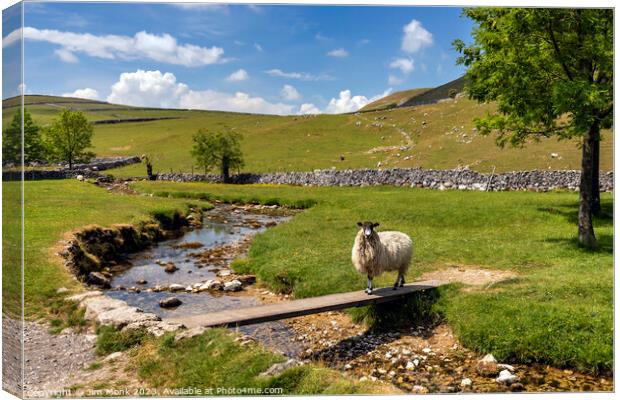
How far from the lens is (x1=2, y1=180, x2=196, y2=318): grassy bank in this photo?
9953mm

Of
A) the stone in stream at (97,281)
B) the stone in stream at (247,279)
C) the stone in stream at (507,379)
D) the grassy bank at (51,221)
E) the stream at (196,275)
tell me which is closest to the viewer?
the grassy bank at (51,221)

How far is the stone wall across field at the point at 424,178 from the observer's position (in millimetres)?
42500

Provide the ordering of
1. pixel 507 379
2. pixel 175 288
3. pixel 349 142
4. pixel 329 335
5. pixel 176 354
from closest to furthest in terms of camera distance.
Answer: pixel 176 354, pixel 507 379, pixel 329 335, pixel 175 288, pixel 349 142

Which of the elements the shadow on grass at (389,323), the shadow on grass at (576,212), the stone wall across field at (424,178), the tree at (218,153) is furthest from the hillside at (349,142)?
the shadow on grass at (389,323)

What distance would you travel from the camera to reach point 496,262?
19.4m

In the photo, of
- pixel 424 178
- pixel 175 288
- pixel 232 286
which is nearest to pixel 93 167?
pixel 175 288

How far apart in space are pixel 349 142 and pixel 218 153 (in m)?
27.2

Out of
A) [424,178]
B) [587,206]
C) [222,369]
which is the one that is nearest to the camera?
[222,369]

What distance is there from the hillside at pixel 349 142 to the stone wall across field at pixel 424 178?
5.31 feet

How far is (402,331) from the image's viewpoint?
562 inches

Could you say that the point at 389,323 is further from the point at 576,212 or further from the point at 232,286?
the point at 576,212

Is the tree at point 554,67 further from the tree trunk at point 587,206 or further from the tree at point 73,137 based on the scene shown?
the tree at point 73,137

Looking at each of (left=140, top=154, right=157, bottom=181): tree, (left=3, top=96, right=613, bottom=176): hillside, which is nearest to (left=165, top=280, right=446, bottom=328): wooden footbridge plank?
(left=3, top=96, right=613, bottom=176): hillside

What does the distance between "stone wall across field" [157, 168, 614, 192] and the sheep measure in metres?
19.1
